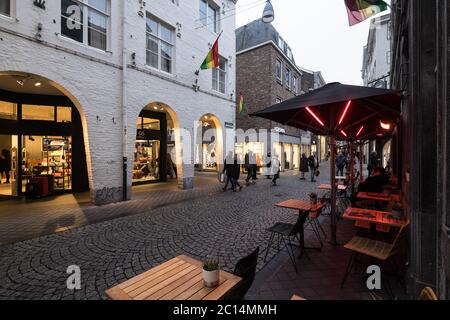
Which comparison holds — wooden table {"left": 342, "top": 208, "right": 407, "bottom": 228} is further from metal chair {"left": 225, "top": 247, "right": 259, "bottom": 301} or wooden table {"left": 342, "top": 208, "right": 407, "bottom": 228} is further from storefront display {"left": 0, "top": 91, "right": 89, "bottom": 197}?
storefront display {"left": 0, "top": 91, "right": 89, "bottom": 197}

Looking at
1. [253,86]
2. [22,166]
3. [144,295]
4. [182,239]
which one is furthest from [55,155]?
[253,86]

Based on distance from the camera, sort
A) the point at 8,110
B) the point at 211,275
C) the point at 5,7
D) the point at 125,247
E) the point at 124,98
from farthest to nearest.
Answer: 1. the point at 8,110
2. the point at 124,98
3. the point at 5,7
4. the point at 125,247
5. the point at 211,275

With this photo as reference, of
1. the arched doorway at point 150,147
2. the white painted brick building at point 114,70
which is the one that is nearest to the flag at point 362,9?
the white painted brick building at point 114,70

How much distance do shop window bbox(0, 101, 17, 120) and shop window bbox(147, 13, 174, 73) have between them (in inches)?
222

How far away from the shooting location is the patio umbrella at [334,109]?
3.39 meters

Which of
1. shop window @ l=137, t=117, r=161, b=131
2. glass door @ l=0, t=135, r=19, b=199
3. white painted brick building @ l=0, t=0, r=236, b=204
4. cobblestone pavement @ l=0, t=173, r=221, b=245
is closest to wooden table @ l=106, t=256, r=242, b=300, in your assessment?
cobblestone pavement @ l=0, t=173, r=221, b=245

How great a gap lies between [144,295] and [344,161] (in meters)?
16.3

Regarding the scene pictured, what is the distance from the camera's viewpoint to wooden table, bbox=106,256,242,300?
192 cm

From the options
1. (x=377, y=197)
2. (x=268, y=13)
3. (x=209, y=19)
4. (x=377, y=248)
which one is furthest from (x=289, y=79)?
(x=377, y=248)

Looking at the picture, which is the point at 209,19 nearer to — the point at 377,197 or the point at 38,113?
the point at 38,113

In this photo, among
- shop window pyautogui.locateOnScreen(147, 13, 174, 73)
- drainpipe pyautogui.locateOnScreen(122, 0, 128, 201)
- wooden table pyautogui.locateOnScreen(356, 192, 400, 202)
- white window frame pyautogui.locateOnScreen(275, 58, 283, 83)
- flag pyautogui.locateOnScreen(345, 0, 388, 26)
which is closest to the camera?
flag pyautogui.locateOnScreen(345, 0, 388, 26)

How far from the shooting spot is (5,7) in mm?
6129

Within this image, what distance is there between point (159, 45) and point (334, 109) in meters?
8.59

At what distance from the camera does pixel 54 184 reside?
10117 mm
